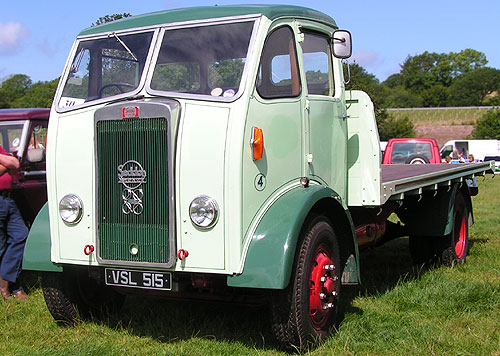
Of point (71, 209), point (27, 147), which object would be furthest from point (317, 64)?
point (27, 147)

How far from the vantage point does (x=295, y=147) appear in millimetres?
4953

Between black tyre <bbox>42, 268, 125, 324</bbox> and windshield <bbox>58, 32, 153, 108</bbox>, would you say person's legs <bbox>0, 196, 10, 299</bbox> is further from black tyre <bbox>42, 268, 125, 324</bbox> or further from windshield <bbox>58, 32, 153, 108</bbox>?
windshield <bbox>58, 32, 153, 108</bbox>

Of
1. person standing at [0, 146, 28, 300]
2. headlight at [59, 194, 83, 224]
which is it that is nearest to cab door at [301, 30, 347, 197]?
headlight at [59, 194, 83, 224]

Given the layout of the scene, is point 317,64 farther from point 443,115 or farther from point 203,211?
point 443,115

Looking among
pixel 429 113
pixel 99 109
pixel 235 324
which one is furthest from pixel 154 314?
pixel 429 113

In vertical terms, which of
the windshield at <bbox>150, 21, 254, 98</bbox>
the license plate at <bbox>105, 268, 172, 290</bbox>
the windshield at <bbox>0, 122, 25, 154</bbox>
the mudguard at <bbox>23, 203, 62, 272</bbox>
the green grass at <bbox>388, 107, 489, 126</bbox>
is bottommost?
the license plate at <bbox>105, 268, 172, 290</bbox>

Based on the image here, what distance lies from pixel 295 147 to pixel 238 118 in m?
0.70

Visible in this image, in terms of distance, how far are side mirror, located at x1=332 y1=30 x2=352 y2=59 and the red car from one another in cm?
1150

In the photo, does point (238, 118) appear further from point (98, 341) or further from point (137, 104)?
point (98, 341)

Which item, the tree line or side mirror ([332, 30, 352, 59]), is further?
the tree line

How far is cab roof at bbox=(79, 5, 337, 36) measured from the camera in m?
4.86

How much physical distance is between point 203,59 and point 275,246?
156 centimetres

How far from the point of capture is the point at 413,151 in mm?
17625


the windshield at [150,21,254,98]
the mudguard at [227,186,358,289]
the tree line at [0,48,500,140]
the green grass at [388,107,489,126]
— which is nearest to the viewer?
the mudguard at [227,186,358,289]
